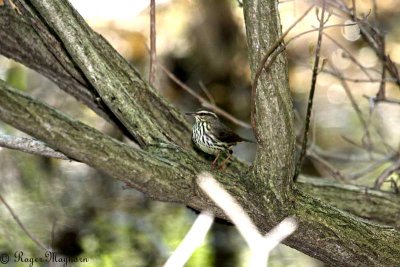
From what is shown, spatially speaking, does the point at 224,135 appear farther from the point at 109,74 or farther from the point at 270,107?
the point at 270,107

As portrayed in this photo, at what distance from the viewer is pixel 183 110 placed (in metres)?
6.78

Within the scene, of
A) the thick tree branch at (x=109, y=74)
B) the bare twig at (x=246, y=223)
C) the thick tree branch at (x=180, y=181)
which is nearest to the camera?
the thick tree branch at (x=180, y=181)

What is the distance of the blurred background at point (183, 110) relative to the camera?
5070mm

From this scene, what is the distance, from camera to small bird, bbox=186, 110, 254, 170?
380 centimetres

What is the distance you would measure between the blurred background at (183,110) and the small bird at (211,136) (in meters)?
0.50

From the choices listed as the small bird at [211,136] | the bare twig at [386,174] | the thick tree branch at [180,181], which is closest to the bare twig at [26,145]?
the thick tree branch at [180,181]

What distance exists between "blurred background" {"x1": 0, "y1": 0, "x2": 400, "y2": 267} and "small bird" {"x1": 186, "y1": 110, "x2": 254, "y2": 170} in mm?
501

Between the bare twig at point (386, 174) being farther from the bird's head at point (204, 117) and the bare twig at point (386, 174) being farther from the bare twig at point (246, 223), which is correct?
the bare twig at point (246, 223)

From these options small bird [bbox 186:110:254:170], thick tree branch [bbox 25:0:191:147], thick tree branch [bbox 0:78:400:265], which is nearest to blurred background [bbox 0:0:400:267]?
small bird [bbox 186:110:254:170]

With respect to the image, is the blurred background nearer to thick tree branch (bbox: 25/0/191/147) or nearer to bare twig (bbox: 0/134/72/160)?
bare twig (bbox: 0/134/72/160)

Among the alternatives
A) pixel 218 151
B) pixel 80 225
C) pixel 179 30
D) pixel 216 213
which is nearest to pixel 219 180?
pixel 216 213

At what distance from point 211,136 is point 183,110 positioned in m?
2.88
